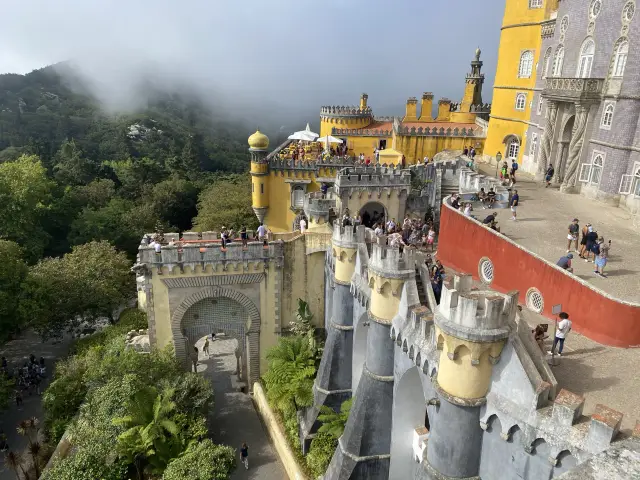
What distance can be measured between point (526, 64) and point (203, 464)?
29.7m

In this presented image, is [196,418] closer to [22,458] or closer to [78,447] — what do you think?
[78,447]

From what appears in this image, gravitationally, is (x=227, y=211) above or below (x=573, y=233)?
below

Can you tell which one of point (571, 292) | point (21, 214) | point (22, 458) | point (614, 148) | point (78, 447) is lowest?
point (22, 458)

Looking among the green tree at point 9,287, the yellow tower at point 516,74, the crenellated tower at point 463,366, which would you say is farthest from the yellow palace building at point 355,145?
the crenellated tower at point 463,366

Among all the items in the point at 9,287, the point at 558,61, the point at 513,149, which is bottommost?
the point at 9,287

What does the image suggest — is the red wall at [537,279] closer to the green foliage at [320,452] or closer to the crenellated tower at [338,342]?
the crenellated tower at [338,342]

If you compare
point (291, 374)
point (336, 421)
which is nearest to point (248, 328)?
point (291, 374)

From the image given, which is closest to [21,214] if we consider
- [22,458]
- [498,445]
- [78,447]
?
[22,458]

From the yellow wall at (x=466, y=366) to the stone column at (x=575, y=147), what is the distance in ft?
59.9

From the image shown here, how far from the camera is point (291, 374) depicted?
67.5 feet

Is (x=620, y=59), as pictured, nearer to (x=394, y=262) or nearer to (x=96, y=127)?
(x=394, y=262)

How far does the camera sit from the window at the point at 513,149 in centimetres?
3216

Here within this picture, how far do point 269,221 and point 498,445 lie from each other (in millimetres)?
28011

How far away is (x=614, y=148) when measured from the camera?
21625 mm
